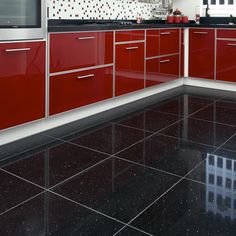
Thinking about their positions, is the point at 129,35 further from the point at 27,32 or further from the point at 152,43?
the point at 27,32

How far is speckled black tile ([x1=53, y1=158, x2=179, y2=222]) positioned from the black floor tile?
87cm

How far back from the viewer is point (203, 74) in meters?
4.72

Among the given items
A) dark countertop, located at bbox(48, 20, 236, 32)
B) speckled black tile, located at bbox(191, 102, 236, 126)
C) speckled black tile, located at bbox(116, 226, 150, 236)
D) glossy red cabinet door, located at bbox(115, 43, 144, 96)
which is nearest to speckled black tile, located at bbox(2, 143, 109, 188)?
speckled black tile, located at bbox(116, 226, 150, 236)

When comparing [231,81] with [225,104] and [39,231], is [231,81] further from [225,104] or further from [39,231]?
[39,231]

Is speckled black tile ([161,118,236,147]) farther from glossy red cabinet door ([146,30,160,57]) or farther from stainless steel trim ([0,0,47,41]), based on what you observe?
stainless steel trim ([0,0,47,41])

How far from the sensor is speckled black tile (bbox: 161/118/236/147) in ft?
9.24

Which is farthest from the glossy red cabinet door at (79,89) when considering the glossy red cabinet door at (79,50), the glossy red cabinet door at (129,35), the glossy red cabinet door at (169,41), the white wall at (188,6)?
the white wall at (188,6)

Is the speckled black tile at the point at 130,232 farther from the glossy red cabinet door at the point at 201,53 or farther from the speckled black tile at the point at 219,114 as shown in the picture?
the glossy red cabinet door at the point at 201,53

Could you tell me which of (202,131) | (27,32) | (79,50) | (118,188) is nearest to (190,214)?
(118,188)

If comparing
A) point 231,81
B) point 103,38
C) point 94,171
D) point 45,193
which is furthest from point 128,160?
point 231,81

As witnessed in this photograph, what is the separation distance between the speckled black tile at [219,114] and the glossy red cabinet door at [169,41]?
101 centimetres

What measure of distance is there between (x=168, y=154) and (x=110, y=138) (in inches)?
21.6

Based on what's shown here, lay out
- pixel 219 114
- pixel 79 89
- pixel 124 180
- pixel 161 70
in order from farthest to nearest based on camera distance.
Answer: pixel 161 70 < pixel 219 114 < pixel 79 89 < pixel 124 180

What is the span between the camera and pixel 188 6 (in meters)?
5.20
